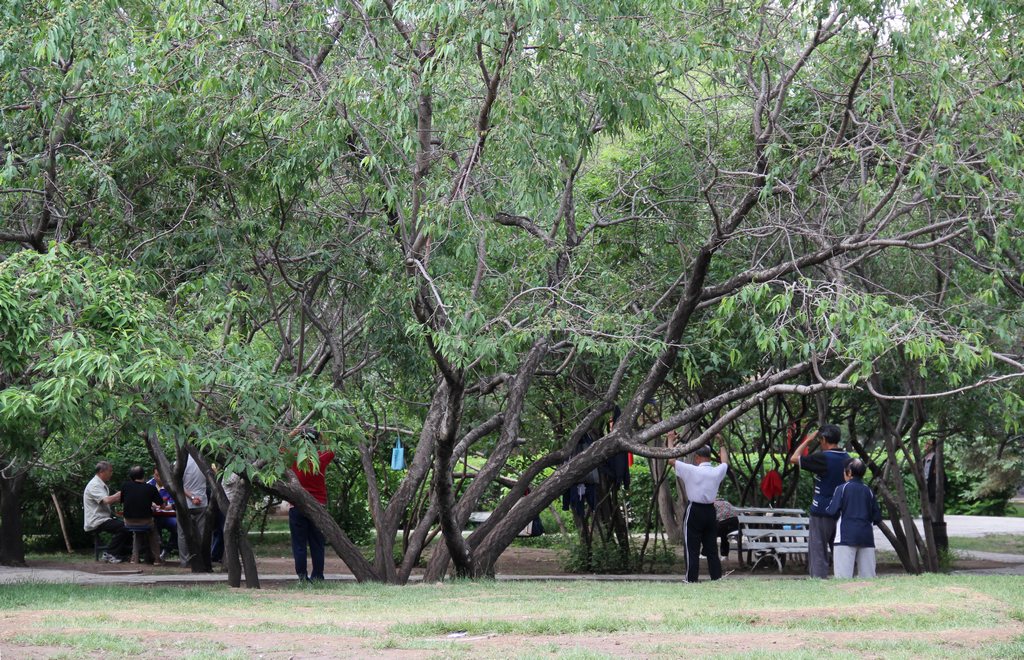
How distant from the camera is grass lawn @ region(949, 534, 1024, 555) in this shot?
2100 centimetres

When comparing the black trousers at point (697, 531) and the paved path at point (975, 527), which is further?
the paved path at point (975, 527)

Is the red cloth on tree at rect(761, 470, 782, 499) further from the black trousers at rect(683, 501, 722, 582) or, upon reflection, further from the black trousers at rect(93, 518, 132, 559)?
the black trousers at rect(93, 518, 132, 559)

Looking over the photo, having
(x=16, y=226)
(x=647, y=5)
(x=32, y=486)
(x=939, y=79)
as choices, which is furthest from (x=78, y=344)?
(x=32, y=486)

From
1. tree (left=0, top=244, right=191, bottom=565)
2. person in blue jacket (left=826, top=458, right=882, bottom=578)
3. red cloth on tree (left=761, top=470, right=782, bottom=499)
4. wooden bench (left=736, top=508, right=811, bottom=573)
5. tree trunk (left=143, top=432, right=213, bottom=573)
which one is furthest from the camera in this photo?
red cloth on tree (left=761, top=470, right=782, bottom=499)

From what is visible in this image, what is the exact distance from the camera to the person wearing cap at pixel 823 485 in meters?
12.7

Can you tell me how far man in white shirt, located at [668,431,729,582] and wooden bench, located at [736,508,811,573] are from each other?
3.13 meters

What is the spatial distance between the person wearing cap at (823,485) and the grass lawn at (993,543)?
921 centimetres

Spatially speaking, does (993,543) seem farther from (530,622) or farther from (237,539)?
(530,622)

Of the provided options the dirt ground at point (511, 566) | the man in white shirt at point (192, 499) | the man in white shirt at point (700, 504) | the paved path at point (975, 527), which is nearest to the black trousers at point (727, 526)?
the dirt ground at point (511, 566)

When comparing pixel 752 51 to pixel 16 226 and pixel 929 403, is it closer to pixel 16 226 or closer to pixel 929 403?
pixel 929 403

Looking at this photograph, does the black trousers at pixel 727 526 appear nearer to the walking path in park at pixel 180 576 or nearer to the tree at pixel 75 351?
the walking path in park at pixel 180 576

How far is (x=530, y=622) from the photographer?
8172 millimetres

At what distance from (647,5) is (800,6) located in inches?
73.9

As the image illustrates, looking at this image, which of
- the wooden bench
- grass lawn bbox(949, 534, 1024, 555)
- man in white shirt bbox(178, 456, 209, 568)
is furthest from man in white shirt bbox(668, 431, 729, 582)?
grass lawn bbox(949, 534, 1024, 555)
